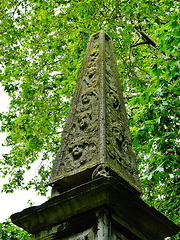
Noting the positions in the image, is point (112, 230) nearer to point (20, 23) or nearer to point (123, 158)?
point (123, 158)

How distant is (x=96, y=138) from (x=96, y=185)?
2.15 feet

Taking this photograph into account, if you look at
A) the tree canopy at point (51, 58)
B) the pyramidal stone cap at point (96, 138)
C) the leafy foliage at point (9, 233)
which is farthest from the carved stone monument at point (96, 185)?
the leafy foliage at point (9, 233)

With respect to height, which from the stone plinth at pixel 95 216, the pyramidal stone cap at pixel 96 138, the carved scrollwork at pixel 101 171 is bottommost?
the stone plinth at pixel 95 216

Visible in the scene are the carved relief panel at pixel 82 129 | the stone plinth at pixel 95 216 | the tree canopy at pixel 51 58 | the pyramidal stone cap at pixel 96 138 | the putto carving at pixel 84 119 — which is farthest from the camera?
the tree canopy at pixel 51 58

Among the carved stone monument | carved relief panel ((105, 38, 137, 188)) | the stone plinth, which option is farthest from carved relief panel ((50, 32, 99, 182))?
the stone plinth

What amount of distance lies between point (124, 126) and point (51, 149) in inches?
257

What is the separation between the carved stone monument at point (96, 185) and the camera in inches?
75.6

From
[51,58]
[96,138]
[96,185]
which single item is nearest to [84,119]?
[96,138]

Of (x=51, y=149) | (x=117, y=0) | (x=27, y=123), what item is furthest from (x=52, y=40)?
(x=51, y=149)

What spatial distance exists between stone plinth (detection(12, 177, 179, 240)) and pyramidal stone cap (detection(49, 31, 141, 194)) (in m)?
0.19

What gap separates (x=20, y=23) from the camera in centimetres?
912

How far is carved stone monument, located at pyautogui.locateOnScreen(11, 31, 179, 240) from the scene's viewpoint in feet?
6.30

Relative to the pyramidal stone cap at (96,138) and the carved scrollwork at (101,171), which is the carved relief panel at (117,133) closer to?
the pyramidal stone cap at (96,138)

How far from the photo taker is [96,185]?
192cm
